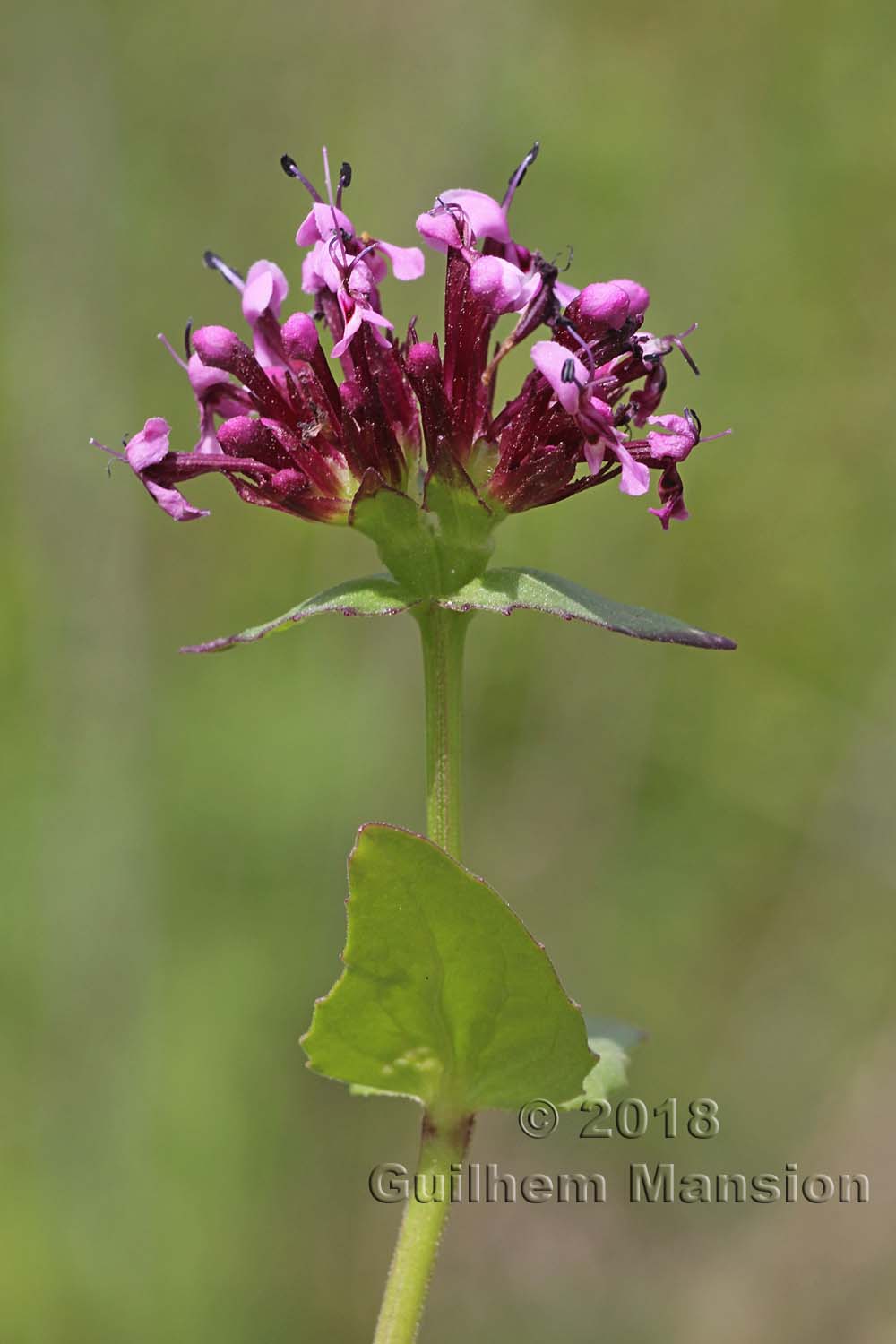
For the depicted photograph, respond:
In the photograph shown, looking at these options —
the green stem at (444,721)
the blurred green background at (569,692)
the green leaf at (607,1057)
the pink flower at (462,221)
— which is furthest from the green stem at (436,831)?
the blurred green background at (569,692)

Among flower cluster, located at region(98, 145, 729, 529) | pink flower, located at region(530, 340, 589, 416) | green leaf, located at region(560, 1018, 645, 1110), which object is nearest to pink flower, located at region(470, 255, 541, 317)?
flower cluster, located at region(98, 145, 729, 529)

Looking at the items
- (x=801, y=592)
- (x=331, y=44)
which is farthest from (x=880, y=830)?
(x=331, y=44)

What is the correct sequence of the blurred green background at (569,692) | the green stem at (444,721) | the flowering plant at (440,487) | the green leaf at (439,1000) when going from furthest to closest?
the blurred green background at (569,692)
the green stem at (444,721)
the flowering plant at (440,487)
the green leaf at (439,1000)

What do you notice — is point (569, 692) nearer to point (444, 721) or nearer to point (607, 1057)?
point (607, 1057)

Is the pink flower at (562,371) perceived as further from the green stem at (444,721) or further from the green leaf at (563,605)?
the green stem at (444,721)

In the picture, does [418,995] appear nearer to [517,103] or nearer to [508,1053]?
[508,1053]

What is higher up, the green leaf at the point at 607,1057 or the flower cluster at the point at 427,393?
the flower cluster at the point at 427,393

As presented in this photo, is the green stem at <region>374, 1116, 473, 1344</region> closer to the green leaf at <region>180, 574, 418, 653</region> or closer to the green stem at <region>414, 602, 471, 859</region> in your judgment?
the green stem at <region>414, 602, 471, 859</region>
